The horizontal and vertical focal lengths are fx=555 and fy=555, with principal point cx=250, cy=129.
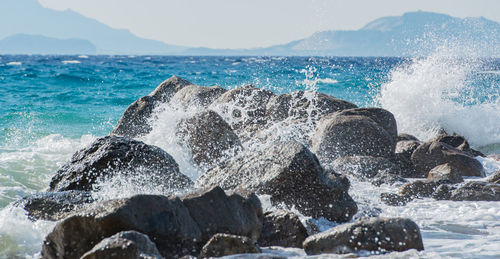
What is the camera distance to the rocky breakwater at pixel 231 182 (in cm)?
314

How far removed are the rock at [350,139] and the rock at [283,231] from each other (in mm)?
2771

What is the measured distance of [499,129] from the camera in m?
10.8

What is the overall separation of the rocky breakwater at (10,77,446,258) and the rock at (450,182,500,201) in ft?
2.60

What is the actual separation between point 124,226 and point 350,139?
13.1 feet

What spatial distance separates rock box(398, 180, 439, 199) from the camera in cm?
519

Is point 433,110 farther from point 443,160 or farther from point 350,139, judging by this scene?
point 350,139

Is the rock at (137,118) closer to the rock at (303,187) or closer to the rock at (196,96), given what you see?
the rock at (196,96)

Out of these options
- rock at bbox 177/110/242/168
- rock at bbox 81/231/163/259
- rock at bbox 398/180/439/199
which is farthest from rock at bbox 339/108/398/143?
rock at bbox 81/231/163/259

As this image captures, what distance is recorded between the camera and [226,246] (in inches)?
123

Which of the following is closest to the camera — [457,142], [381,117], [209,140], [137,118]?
[209,140]

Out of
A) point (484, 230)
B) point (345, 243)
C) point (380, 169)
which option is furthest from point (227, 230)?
point (380, 169)

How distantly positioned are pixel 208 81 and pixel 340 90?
546 centimetres

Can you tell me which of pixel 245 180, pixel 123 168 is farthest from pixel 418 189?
pixel 123 168

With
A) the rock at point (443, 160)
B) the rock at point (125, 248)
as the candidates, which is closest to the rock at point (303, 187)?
the rock at point (125, 248)
